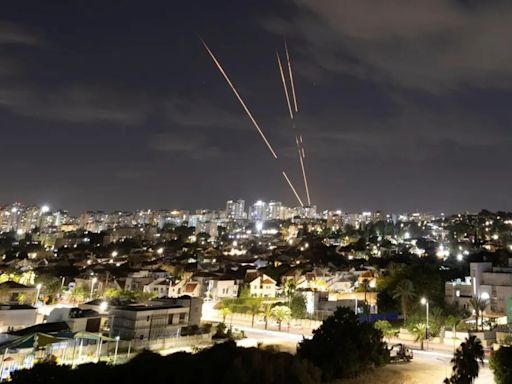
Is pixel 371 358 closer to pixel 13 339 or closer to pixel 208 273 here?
pixel 13 339

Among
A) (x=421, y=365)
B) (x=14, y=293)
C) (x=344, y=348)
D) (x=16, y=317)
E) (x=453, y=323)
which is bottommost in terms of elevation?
(x=421, y=365)

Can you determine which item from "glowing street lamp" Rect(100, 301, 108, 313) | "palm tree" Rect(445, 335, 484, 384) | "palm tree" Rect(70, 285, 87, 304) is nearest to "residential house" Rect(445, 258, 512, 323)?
"palm tree" Rect(445, 335, 484, 384)

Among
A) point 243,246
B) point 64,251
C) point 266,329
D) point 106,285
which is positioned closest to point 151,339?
point 266,329

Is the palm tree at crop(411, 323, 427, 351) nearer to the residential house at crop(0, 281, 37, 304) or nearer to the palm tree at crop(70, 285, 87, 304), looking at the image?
the residential house at crop(0, 281, 37, 304)

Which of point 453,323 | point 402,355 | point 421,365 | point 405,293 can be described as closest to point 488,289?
point 405,293

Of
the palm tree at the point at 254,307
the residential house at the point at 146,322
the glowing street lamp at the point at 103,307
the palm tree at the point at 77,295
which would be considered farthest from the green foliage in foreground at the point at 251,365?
the palm tree at the point at 77,295

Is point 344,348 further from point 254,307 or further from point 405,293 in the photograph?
point 254,307
